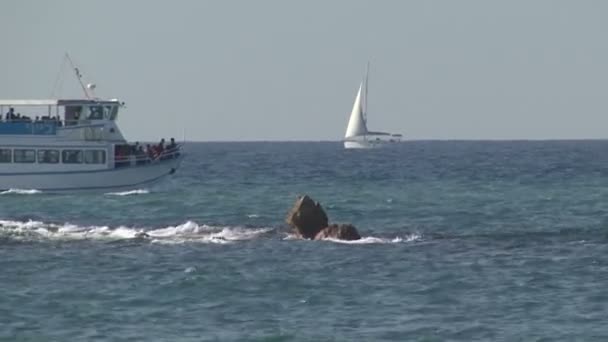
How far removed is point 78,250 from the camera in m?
48.6

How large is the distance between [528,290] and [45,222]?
31132mm

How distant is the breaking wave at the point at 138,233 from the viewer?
52.1m

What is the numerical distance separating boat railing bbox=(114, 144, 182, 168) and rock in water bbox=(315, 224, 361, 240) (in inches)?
1351

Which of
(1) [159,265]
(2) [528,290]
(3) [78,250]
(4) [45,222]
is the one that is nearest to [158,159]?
(4) [45,222]

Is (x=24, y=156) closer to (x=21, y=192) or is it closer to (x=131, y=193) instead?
(x=21, y=192)

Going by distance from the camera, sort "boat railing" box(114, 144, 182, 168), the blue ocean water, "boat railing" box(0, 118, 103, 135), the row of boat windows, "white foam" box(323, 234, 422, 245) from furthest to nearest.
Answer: "boat railing" box(114, 144, 182, 168), "boat railing" box(0, 118, 103, 135), the row of boat windows, "white foam" box(323, 234, 422, 245), the blue ocean water

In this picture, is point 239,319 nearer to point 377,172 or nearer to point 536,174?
point 536,174

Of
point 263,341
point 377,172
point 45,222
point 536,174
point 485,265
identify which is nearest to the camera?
point 263,341

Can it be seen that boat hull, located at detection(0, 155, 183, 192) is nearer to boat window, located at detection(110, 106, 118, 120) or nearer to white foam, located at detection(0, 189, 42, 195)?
white foam, located at detection(0, 189, 42, 195)

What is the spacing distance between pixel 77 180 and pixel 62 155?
1.83 m

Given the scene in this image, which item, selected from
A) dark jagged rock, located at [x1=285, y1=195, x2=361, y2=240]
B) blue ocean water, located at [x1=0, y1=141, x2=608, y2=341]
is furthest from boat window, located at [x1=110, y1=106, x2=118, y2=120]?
dark jagged rock, located at [x1=285, y1=195, x2=361, y2=240]

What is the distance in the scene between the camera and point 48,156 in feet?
269

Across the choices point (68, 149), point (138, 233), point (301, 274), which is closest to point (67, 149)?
point (68, 149)

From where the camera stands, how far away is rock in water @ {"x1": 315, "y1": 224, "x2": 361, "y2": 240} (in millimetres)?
50406
